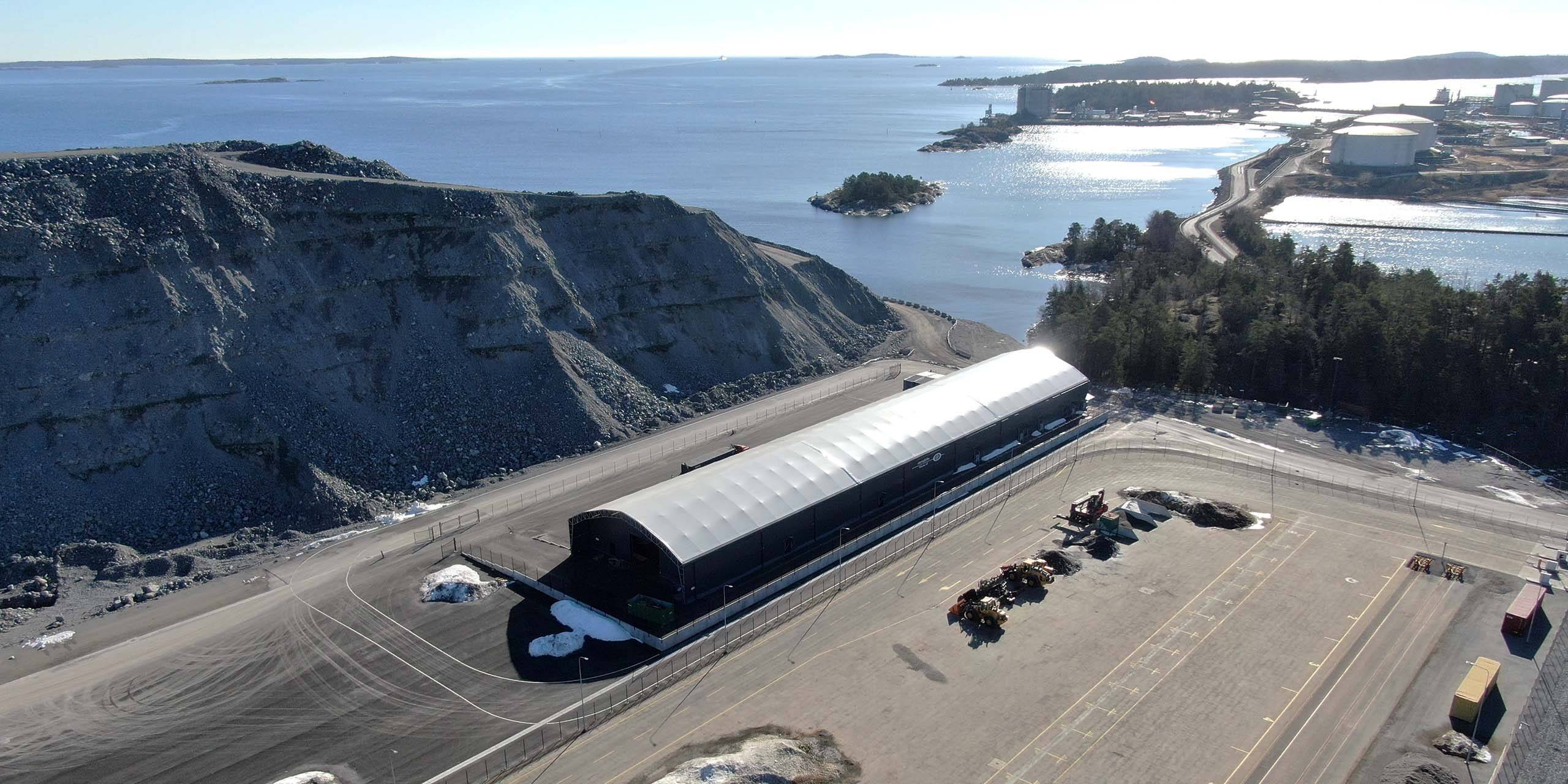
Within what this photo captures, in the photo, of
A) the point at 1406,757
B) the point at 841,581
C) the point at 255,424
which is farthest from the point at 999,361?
the point at 255,424

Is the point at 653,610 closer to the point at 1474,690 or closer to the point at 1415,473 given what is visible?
the point at 1474,690

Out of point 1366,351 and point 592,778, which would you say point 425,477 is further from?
point 1366,351

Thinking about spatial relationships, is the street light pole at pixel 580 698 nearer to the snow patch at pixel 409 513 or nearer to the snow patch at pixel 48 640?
the snow patch at pixel 409 513

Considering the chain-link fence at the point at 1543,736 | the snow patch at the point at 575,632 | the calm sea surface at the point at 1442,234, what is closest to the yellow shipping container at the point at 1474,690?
the chain-link fence at the point at 1543,736

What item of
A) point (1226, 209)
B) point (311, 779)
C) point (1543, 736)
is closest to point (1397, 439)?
point (1543, 736)

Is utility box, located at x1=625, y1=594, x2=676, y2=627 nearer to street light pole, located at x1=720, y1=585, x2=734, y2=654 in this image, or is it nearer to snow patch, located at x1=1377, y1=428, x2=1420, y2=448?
street light pole, located at x1=720, y1=585, x2=734, y2=654

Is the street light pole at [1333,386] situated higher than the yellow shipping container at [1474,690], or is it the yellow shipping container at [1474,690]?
the street light pole at [1333,386]

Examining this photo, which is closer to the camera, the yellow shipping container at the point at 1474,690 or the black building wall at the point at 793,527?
the yellow shipping container at the point at 1474,690

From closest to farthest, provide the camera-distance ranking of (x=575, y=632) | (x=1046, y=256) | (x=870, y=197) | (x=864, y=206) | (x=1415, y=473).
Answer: (x=575, y=632) < (x=1415, y=473) < (x=1046, y=256) < (x=864, y=206) < (x=870, y=197)
